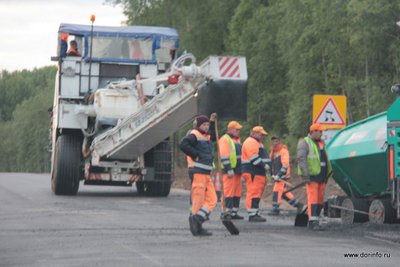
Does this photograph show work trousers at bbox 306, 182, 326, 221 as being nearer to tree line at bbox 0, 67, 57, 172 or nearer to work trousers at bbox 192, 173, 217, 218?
→ work trousers at bbox 192, 173, 217, 218

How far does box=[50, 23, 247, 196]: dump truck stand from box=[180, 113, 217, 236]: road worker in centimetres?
677

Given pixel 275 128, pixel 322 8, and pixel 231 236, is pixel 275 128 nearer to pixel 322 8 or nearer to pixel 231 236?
pixel 322 8

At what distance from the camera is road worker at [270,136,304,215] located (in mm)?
18891

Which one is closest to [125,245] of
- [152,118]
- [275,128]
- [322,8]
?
[152,118]

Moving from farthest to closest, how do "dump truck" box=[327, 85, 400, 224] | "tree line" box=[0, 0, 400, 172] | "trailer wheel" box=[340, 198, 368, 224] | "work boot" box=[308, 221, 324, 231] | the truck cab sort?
"tree line" box=[0, 0, 400, 172] < the truck cab < "trailer wheel" box=[340, 198, 368, 224] < "work boot" box=[308, 221, 324, 231] < "dump truck" box=[327, 85, 400, 224]

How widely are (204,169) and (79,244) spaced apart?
92.1 inches

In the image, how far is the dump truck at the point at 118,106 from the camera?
851 inches

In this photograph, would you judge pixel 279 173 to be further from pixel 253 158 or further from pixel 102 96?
pixel 102 96

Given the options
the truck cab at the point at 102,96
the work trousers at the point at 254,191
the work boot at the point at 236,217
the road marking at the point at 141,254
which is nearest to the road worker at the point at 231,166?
the work boot at the point at 236,217

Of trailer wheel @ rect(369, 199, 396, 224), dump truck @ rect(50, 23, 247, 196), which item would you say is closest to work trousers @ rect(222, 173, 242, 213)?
trailer wheel @ rect(369, 199, 396, 224)

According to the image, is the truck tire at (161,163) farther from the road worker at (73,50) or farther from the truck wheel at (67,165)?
the road worker at (73,50)

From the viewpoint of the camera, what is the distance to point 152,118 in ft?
70.7

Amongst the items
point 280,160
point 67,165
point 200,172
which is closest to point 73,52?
point 67,165

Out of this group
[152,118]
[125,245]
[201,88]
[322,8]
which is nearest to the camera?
[125,245]
